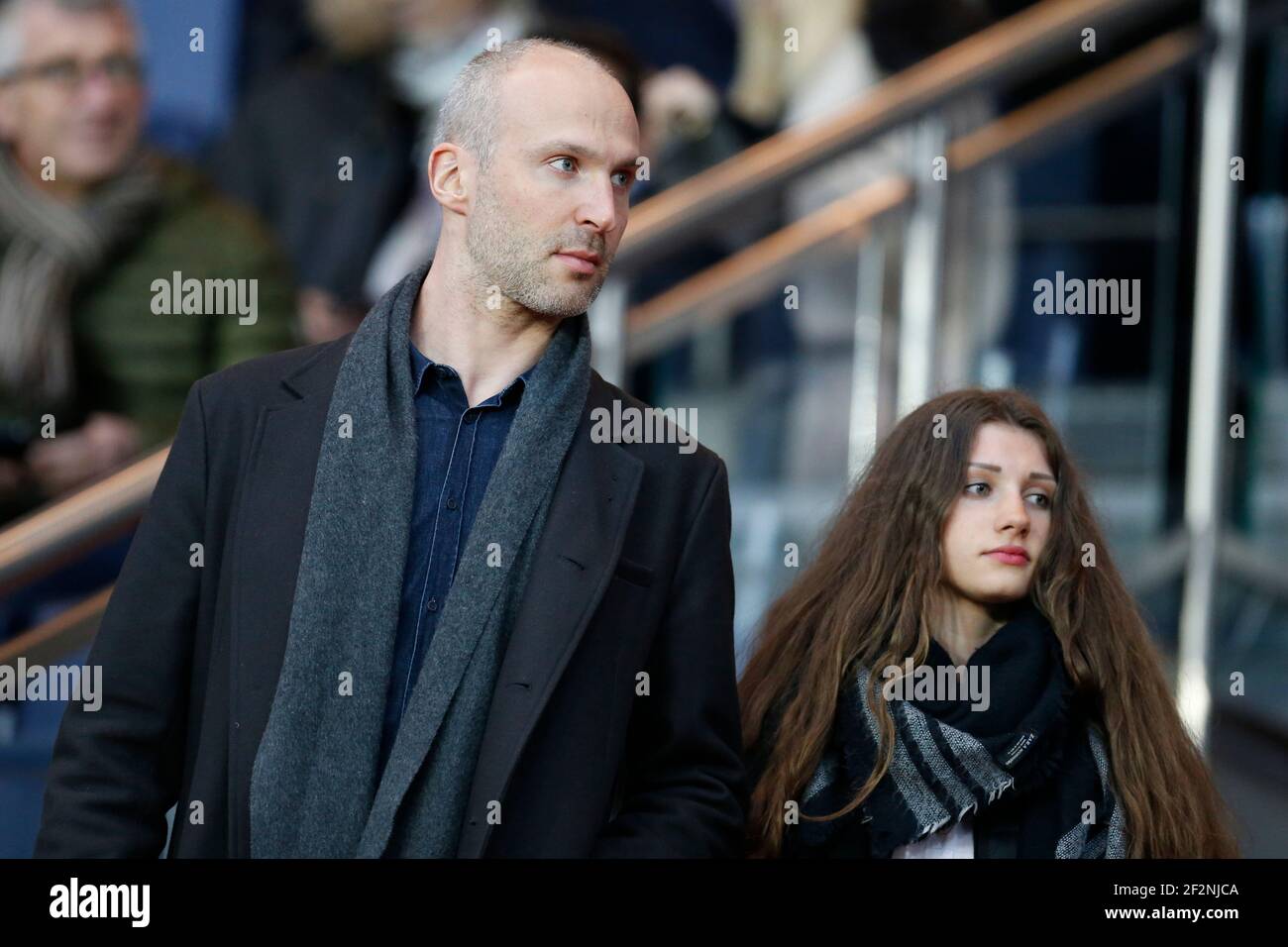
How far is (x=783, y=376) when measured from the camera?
4.11 meters

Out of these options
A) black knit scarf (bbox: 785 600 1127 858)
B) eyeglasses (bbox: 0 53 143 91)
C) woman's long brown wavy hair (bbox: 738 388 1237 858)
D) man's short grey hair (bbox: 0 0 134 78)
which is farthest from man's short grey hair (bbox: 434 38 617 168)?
man's short grey hair (bbox: 0 0 134 78)

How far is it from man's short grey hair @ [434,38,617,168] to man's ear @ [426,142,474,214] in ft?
0.04

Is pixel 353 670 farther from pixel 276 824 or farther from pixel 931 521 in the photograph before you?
pixel 931 521

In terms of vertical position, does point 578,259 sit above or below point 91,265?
below

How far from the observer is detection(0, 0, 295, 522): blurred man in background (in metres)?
3.82

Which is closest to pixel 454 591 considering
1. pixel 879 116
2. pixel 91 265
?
pixel 879 116

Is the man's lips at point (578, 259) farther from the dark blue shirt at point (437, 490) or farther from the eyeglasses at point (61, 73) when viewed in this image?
the eyeglasses at point (61, 73)

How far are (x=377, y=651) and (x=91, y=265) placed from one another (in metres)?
2.26

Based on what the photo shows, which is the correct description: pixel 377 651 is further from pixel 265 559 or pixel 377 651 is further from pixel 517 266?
pixel 517 266

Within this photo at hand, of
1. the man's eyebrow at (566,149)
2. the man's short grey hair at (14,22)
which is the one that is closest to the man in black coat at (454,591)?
the man's eyebrow at (566,149)

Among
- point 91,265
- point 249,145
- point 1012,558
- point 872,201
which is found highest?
point 249,145

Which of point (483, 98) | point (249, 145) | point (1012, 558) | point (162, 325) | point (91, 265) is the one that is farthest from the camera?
point (249, 145)

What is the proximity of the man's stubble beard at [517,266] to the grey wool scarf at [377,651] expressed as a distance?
0.33ft

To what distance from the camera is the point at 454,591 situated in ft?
6.39
